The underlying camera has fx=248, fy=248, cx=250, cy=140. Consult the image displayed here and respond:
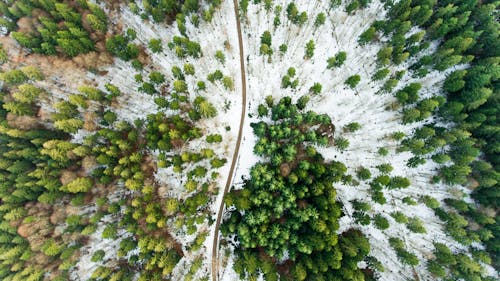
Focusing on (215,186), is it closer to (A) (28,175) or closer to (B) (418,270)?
(A) (28,175)

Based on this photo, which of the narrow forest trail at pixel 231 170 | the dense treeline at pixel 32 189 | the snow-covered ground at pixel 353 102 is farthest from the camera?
the narrow forest trail at pixel 231 170

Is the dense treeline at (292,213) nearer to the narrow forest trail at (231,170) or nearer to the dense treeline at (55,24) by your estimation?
the narrow forest trail at (231,170)

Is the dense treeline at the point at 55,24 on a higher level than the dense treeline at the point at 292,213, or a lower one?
higher

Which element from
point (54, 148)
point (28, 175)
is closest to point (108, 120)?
point (54, 148)

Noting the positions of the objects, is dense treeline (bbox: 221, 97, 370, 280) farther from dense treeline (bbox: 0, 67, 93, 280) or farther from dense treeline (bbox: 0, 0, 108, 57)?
dense treeline (bbox: 0, 0, 108, 57)

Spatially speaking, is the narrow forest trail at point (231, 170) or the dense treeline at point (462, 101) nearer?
the dense treeline at point (462, 101)

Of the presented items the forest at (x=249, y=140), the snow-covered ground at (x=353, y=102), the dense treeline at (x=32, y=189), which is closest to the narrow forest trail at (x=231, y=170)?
the forest at (x=249, y=140)

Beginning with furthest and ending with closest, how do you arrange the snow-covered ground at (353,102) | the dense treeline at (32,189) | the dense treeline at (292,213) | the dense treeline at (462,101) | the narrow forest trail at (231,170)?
the narrow forest trail at (231,170)
the snow-covered ground at (353,102)
the dense treeline at (462,101)
the dense treeline at (32,189)
the dense treeline at (292,213)
